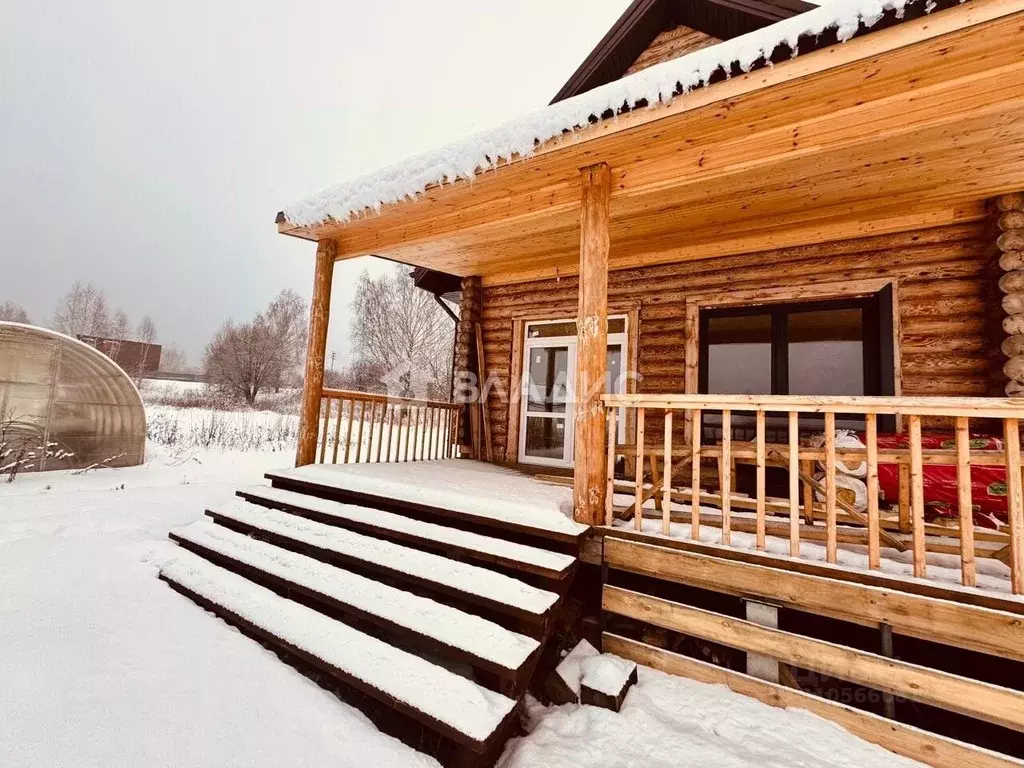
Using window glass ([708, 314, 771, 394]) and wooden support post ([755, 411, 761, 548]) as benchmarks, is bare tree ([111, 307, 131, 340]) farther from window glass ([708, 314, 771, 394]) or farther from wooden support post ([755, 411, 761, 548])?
wooden support post ([755, 411, 761, 548])

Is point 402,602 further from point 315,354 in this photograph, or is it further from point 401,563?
point 315,354

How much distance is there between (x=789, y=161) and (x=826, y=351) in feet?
7.46

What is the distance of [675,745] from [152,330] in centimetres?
5863

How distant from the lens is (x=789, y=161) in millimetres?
3080

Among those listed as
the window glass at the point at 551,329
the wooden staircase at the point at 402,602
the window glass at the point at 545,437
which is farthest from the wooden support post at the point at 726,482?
the window glass at the point at 545,437

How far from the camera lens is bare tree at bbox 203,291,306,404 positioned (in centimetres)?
2588

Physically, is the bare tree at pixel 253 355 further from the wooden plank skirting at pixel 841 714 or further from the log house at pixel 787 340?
the wooden plank skirting at pixel 841 714

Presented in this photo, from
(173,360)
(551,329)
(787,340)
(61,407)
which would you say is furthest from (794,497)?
(173,360)

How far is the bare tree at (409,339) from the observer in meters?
20.3

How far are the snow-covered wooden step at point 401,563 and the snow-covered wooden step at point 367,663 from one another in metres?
0.38

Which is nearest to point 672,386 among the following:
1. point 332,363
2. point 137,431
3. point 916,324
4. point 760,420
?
point 916,324

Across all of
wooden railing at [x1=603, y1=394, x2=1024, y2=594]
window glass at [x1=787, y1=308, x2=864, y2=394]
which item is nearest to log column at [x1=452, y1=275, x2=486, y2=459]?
wooden railing at [x1=603, y1=394, x2=1024, y2=594]

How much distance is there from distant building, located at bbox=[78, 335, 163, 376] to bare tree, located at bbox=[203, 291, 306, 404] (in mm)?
3753

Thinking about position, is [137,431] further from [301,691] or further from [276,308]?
[276,308]
